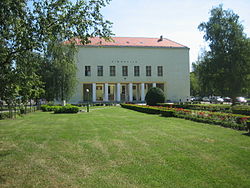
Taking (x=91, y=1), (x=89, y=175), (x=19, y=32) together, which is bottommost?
(x=89, y=175)

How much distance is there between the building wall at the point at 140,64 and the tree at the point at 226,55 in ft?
43.8

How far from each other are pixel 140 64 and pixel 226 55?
1726 cm

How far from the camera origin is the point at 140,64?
4078 cm

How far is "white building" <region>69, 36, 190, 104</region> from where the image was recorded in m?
39.0

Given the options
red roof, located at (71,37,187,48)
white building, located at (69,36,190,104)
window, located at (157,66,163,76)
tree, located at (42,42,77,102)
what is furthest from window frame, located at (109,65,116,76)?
tree, located at (42,42,77,102)

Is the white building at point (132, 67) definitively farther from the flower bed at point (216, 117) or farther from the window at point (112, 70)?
the flower bed at point (216, 117)

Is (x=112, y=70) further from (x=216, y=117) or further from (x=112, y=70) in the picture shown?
(x=216, y=117)

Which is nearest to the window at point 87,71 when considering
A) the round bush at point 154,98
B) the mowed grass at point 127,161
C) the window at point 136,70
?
the window at point 136,70

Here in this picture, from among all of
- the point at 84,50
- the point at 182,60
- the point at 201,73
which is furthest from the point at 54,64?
the point at 182,60

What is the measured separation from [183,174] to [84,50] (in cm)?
3728

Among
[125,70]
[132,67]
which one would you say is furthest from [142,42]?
[125,70]

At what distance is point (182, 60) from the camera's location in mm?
43156

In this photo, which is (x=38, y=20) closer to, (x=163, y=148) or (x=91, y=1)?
(x=91, y=1)

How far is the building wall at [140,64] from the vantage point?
3900 cm
